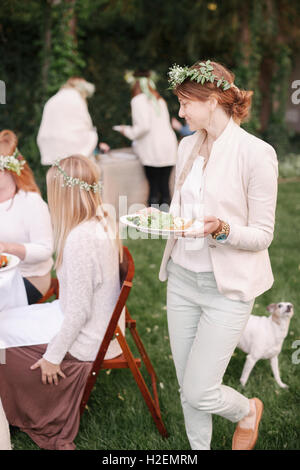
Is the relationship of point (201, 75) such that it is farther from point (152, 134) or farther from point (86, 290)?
point (152, 134)

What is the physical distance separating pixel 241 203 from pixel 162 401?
149 centimetres

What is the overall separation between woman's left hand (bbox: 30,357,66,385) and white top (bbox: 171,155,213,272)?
2.78 ft

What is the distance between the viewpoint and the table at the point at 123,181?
6734mm

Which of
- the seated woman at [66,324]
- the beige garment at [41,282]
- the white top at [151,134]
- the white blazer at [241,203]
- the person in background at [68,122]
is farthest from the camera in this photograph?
the white top at [151,134]

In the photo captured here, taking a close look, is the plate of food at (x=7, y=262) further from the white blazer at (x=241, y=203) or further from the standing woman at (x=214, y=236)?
the white blazer at (x=241, y=203)

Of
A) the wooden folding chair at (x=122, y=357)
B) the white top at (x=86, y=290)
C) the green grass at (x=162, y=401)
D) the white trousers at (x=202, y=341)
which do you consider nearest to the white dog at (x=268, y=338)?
the green grass at (x=162, y=401)

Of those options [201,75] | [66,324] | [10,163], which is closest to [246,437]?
[66,324]

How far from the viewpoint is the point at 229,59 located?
11867mm

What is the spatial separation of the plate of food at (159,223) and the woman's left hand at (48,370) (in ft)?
2.84

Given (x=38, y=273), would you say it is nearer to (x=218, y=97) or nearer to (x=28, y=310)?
(x=28, y=310)

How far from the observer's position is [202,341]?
2.13 meters

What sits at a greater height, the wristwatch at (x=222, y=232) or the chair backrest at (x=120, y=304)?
the wristwatch at (x=222, y=232)

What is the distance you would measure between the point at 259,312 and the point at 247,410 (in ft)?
6.22
